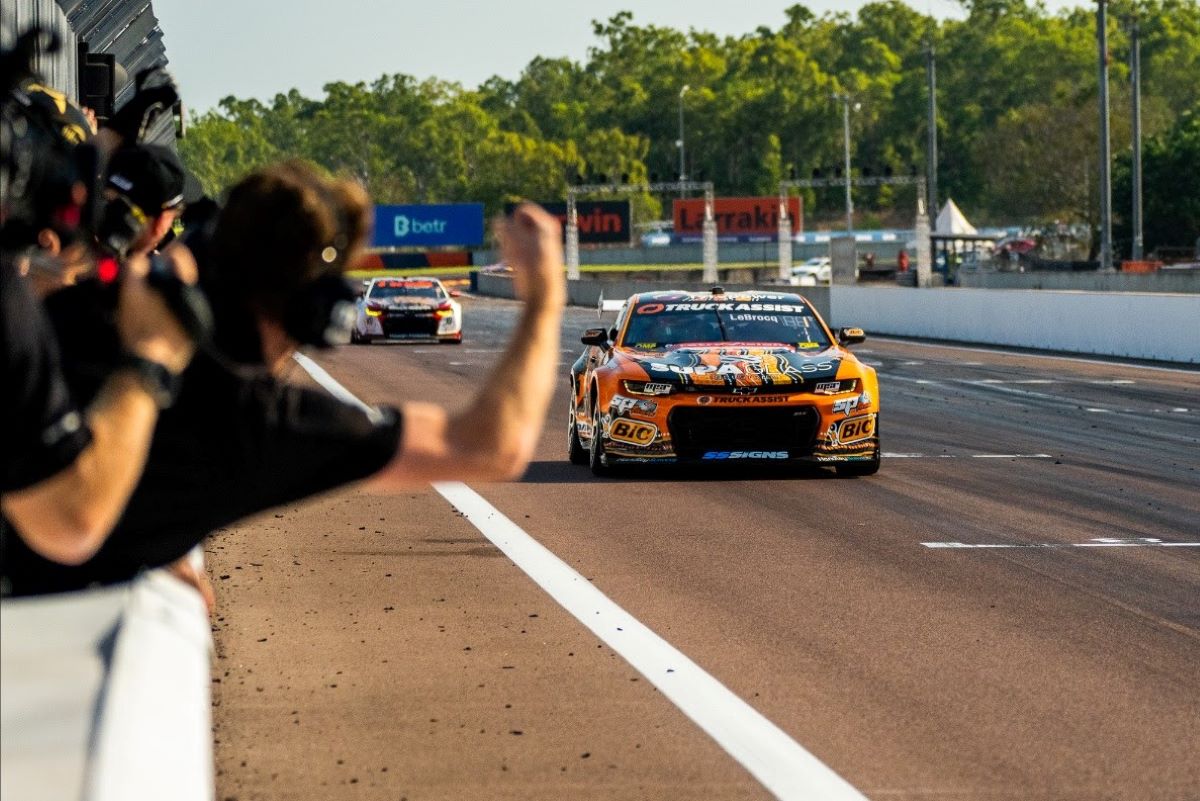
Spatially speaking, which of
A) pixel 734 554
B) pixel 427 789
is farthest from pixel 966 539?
pixel 427 789

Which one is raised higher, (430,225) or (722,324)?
(430,225)

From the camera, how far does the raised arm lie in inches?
143

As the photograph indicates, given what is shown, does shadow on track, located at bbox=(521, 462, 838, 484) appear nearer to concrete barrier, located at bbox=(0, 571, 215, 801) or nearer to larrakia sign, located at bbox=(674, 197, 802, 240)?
concrete barrier, located at bbox=(0, 571, 215, 801)

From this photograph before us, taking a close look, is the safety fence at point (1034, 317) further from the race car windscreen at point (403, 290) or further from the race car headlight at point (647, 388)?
the race car headlight at point (647, 388)

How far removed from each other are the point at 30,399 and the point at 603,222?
124586mm

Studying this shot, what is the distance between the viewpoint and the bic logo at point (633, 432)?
15188 millimetres

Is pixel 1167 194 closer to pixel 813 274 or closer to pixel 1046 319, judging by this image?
pixel 813 274

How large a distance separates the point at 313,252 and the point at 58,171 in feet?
1.34

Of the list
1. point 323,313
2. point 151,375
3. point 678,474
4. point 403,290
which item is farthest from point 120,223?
point 403,290

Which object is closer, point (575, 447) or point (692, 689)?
point (692, 689)

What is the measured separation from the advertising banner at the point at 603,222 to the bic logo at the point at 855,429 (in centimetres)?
11183

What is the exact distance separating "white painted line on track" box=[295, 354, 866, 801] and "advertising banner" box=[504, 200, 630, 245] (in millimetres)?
115359

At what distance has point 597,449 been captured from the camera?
1566 centimetres

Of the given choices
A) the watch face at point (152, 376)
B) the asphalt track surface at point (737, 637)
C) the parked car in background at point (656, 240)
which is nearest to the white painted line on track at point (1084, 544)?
the asphalt track surface at point (737, 637)
